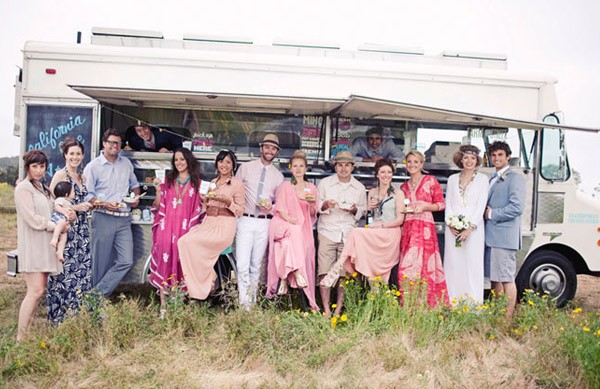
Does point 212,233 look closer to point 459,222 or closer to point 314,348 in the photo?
point 314,348

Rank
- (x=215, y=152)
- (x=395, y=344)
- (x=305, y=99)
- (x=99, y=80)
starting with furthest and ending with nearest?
1. (x=215, y=152)
2. (x=99, y=80)
3. (x=305, y=99)
4. (x=395, y=344)

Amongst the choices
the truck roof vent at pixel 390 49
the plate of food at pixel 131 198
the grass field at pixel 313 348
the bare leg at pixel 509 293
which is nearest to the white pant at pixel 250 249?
the grass field at pixel 313 348

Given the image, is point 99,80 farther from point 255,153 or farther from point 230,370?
point 230,370

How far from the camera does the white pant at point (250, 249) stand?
5703mm

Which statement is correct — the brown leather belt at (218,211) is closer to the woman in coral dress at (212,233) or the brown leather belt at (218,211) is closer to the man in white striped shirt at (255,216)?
the woman in coral dress at (212,233)

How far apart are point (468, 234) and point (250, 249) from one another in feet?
7.30

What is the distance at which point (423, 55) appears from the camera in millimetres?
6867

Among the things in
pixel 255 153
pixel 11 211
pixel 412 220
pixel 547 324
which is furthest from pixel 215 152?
pixel 11 211

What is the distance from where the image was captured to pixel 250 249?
5770 millimetres

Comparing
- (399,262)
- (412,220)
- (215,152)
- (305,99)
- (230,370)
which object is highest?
(305,99)

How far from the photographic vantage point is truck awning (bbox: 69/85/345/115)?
560 centimetres

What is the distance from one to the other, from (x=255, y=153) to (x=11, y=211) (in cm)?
1121

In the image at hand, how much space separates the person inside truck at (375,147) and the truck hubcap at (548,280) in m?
2.09

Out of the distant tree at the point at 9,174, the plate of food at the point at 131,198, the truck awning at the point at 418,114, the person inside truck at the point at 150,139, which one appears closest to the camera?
the truck awning at the point at 418,114
